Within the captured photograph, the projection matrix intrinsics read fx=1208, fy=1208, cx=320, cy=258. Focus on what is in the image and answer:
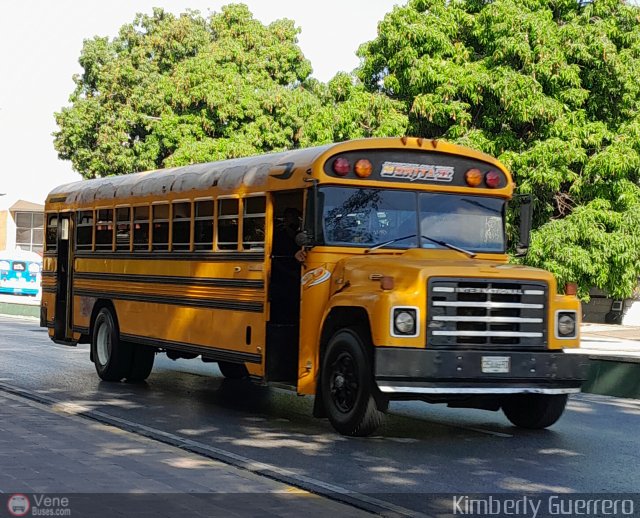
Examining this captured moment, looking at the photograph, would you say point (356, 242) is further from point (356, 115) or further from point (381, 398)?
point (356, 115)

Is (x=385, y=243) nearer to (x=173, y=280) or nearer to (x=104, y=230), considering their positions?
(x=173, y=280)

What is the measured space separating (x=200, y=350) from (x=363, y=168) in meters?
3.35

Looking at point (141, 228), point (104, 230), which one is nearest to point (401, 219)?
point (141, 228)

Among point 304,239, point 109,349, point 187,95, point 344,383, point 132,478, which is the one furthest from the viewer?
point 187,95

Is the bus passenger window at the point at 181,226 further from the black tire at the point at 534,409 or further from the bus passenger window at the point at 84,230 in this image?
the black tire at the point at 534,409

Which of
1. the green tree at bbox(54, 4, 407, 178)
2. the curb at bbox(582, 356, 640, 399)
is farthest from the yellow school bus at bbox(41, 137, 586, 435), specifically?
the green tree at bbox(54, 4, 407, 178)

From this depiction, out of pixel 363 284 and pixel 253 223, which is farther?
pixel 253 223

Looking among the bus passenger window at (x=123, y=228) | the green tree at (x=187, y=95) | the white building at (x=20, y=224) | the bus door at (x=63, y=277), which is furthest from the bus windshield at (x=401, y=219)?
the white building at (x=20, y=224)

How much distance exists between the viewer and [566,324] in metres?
11.5

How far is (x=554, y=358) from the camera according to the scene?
11266mm

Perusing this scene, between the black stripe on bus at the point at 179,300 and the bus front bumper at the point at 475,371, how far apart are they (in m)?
2.37

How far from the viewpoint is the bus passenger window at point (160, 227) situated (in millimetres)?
15180

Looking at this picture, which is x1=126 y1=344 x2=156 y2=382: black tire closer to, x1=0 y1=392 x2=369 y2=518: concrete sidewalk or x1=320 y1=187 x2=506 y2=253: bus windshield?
x1=320 y1=187 x2=506 y2=253: bus windshield

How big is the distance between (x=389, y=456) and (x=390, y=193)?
2952 millimetres
